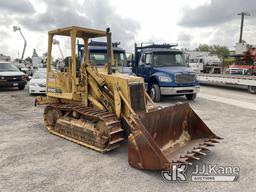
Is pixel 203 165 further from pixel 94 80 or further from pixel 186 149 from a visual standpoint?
pixel 94 80

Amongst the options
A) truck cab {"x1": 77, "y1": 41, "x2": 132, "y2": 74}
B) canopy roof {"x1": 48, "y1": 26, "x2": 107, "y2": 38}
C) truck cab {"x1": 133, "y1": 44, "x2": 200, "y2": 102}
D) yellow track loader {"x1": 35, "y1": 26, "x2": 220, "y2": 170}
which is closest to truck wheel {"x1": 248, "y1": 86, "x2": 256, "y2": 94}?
truck cab {"x1": 133, "y1": 44, "x2": 200, "y2": 102}

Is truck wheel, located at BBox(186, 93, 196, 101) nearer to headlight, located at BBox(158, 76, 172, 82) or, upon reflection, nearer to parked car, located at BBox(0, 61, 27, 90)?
headlight, located at BBox(158, 76, 172, 82)

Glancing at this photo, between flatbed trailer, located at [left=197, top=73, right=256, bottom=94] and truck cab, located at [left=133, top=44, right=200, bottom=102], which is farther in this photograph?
flatbed trailer, located at [left=197, top=73, right=256, bottom=94]

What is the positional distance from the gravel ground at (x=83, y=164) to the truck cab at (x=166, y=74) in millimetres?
4134

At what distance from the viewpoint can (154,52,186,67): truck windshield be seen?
1293 centimetres

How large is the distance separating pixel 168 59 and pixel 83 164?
879cm

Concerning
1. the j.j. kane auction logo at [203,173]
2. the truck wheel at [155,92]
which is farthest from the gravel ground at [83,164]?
the truck wheel at [155,92]

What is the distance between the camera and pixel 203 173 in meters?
4.87

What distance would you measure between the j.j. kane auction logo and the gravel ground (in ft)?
0.36

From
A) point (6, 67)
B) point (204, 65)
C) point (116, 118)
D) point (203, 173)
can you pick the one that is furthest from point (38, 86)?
point (204, 65)

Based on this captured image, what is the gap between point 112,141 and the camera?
18.4 feet

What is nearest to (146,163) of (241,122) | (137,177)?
(137,177)

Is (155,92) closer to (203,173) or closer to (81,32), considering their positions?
(81,32)

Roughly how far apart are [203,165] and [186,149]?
19.0 inches
